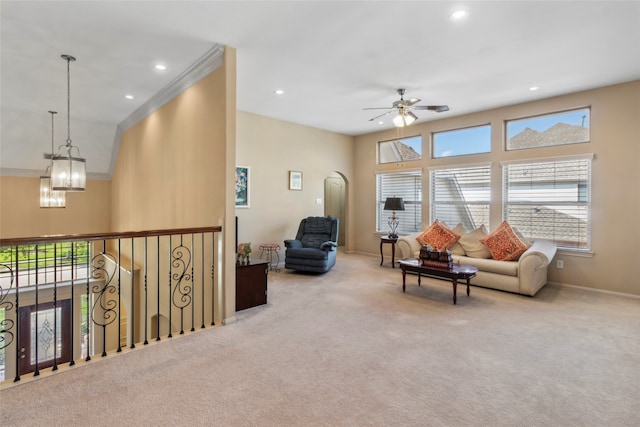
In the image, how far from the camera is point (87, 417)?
1878mm

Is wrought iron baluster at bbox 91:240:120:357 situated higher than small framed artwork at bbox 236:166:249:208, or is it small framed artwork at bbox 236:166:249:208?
small framed artwork at bbox 236:166:249:208

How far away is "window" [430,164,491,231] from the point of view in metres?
5.70

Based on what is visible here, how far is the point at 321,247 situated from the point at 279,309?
1.99 meters

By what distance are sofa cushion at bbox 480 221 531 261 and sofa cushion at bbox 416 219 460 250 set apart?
A: 0.52 m

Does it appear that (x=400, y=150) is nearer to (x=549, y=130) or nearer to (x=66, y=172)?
(x=549, y=130)

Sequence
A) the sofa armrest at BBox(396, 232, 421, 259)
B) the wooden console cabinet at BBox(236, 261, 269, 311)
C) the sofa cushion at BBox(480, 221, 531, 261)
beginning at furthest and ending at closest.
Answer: the sofa armrest at BBox(396, 232, 421, 259)
the sofa cushion at BBox(480, 221, 531, 261)
the wooden console cabinet at BBox(236, 261, 269, 311)

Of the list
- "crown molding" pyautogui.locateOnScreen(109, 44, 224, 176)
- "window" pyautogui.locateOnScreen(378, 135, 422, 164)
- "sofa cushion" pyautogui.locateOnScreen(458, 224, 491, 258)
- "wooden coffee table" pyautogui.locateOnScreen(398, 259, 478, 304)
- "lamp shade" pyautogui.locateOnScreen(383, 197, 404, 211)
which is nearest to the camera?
"crown molding" pyautogui.locateOnScreen(109, 44, 224, 176)

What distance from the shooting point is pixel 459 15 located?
2.79 meters

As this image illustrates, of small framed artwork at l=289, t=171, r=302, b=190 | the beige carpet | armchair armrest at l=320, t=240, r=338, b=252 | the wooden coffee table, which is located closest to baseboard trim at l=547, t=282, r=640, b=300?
the beige carpet

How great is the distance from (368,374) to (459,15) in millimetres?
3179

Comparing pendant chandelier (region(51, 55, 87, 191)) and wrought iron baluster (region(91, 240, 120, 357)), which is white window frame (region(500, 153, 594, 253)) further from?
pendant chandelier (region(51, 55, 87, 191))

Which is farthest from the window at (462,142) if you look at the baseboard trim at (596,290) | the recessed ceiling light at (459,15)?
the recessed ceiling light at (459,15)

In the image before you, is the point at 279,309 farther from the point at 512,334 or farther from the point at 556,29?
the point at 556,29

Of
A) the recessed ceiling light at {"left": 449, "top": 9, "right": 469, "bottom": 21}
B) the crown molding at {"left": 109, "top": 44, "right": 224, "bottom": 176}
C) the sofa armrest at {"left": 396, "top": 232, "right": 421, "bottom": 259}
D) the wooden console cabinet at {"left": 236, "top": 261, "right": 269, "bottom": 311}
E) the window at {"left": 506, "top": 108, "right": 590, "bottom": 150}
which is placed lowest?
the wooden console cabinet at {"left": 236, "top": 261, "right": 269, "bottom": 311}
